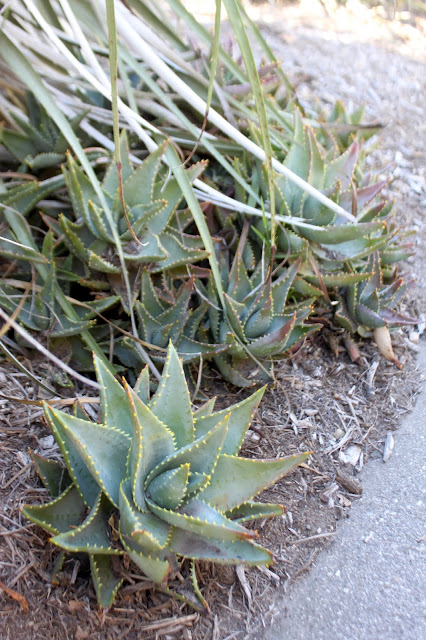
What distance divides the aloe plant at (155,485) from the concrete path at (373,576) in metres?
0.33

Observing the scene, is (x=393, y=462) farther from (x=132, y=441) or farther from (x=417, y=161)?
(x=417, y=161)

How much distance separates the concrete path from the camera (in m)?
1.38

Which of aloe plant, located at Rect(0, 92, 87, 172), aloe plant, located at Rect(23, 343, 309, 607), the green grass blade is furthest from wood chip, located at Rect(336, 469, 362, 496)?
aloe plant, located at Rect(0, 92, 87, 172)

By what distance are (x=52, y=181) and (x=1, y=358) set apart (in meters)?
0.61

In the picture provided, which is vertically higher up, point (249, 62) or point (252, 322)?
point (249, 62)

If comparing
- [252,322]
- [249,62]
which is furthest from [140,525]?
[249,62]

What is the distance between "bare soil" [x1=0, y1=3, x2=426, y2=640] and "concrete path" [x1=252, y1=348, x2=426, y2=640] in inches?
1.8

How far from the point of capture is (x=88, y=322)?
1.62 m

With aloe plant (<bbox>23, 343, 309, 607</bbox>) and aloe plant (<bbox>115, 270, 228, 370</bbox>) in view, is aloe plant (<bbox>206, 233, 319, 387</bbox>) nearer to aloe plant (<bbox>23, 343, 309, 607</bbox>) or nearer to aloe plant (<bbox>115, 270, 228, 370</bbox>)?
aloe plant (<bbox>115, 270, 228, 370</bbox>)

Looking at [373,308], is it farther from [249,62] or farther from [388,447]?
[249,62]

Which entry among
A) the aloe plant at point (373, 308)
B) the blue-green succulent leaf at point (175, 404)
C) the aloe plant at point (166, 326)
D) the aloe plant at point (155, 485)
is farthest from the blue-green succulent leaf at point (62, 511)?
the aloe plant at point (373, 308)

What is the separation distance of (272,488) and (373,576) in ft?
1.18

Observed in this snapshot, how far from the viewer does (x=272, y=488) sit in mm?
1692

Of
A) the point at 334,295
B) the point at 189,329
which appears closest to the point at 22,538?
the point at 189,329
